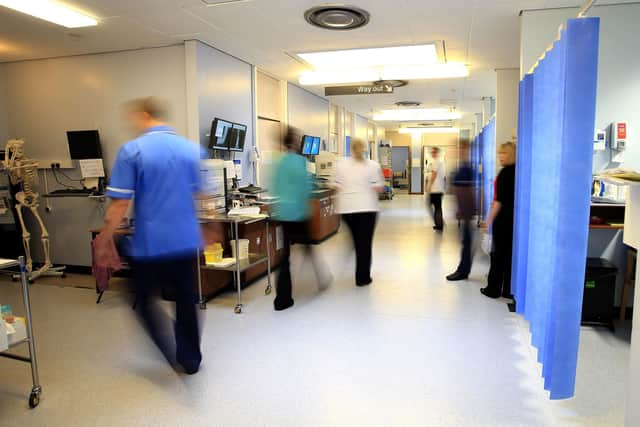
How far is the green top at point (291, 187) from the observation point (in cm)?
405

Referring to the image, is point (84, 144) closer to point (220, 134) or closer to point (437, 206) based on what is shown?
point (220, 134)

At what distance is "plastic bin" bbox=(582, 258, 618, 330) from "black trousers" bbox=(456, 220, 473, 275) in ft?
4.71

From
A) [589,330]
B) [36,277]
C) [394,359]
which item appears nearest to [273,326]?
[394,359]

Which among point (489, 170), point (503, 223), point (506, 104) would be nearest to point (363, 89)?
point (506, 104)

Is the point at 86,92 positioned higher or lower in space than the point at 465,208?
higher

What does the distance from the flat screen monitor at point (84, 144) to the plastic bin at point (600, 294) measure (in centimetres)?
580

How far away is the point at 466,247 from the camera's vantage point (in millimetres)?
5293

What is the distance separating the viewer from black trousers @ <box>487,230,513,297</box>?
4523 mm

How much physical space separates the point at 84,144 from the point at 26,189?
95 centimetres

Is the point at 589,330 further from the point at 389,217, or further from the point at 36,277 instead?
the point at 389,217

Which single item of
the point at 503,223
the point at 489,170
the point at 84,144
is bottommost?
the point at 503,223

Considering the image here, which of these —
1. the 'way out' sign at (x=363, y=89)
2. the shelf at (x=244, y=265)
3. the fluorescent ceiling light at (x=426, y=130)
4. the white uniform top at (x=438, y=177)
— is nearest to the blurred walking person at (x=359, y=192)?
the shelf at (x=244, y=265)

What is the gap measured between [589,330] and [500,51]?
418cm

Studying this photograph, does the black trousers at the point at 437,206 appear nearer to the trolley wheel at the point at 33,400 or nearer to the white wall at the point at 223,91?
the white wall at the point at 223,91
